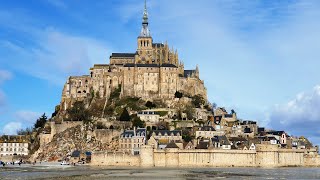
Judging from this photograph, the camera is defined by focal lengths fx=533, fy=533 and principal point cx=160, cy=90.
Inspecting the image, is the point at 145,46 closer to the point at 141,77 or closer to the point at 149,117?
the point at 141,77

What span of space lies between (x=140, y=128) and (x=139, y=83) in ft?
58.1

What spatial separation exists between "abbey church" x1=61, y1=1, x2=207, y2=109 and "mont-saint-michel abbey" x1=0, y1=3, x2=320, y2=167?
199 millimetres

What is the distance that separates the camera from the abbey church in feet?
348

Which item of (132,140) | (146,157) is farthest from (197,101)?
(146,157)

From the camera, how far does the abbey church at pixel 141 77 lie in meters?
106

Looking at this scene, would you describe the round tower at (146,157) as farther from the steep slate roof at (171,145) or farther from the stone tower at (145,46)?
the stone tower at (145,46)

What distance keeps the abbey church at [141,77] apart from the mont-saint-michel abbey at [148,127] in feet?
0.65

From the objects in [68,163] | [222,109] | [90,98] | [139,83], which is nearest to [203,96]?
[222,109]

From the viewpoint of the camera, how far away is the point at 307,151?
9200 cm

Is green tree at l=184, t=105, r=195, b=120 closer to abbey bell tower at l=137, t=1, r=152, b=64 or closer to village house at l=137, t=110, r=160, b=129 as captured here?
village house at l=137, t=110, r=160, b=129

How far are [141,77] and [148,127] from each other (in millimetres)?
14614

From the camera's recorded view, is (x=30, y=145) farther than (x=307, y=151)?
Yes

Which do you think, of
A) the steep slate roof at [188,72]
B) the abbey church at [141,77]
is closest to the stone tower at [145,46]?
the abbey church at [141,77]

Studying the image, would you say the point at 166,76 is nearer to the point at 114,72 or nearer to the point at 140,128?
the point at 114,72
